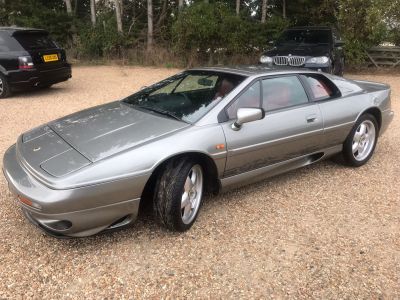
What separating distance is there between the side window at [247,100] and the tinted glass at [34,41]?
6448 millimetres

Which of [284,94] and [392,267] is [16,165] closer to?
[284,94]

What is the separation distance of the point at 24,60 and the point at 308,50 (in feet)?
21.9

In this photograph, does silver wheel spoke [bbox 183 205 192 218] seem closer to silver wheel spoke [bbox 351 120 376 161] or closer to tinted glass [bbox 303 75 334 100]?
tinted glass [bbox 303 75 334 100]

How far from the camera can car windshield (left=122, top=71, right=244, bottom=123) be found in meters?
3.65

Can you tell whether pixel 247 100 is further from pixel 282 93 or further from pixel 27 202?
pixel 27 202

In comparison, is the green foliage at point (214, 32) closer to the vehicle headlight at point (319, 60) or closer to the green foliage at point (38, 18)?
the green foliage at point (38, 18)

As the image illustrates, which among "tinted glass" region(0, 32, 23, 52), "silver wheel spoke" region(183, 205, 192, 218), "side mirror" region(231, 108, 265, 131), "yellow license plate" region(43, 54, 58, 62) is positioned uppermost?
"tinted glass" region(0, 32, 23, 52)

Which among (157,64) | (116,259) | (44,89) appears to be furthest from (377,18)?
(116,259)

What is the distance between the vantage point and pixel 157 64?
1503 centimetres

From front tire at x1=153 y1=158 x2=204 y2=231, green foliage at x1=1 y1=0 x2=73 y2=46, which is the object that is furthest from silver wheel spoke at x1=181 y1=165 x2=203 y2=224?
green foliage at x1=1 y1=0 x2=73 y2=46

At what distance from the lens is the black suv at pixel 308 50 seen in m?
9.52

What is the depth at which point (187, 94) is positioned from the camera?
4043 millimetres

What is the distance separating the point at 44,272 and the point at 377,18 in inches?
511

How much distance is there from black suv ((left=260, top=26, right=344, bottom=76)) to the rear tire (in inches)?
238
